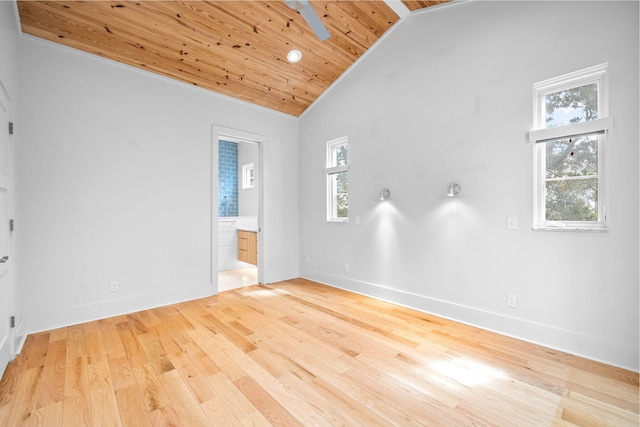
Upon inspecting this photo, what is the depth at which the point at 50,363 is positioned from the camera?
2369 millimetres

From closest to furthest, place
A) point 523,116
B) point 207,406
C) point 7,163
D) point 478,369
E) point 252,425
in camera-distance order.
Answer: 1. point 252,425
2. point 207,406
3. point 478,369
4. point 7,163
5. point 523,116

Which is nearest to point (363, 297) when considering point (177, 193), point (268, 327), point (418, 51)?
point (268, 327)

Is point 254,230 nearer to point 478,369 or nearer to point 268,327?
point 268,327

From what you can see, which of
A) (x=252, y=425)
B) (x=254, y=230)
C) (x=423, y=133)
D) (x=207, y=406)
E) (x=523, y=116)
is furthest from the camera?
(x=254, y=230)

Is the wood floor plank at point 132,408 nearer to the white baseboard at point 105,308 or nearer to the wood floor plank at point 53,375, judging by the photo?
the wood floor plank at point 53,375

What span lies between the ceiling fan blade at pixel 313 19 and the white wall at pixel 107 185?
7.30ft

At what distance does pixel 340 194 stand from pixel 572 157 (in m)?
2.90

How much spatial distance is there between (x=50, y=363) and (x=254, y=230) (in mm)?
3725

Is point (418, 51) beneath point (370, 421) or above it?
above

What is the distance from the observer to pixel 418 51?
142 inches

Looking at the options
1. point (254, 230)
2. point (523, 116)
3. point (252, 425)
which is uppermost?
point (523, 116)

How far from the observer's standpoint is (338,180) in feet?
15.8

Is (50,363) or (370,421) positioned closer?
(370,421)

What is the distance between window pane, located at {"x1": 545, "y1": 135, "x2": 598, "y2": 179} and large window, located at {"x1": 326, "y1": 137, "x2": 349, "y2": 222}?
251 centimetres
